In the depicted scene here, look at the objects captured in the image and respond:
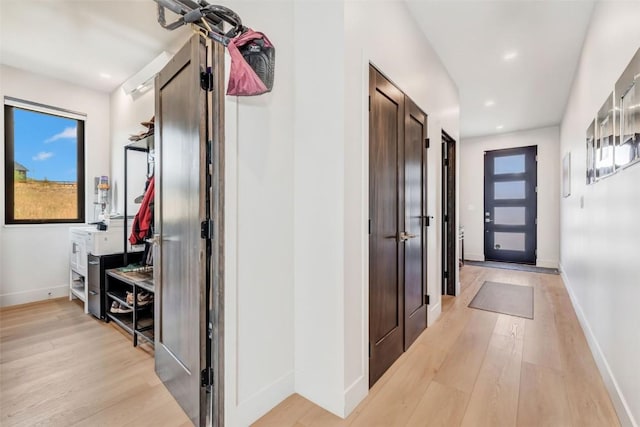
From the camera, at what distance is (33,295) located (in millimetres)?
3412

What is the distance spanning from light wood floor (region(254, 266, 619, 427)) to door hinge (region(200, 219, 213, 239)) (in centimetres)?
105

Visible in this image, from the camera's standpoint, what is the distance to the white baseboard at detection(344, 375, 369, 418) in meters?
1.58

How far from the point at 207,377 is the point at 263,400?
366 mm

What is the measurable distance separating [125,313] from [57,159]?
2.47 meters

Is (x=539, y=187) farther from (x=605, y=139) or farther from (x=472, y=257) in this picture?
(x=605, y=139)

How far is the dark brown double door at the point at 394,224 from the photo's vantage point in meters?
1.88

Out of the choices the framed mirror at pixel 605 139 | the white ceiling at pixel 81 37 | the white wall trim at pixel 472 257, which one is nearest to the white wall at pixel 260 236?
the white ceiling at pixel 81 37

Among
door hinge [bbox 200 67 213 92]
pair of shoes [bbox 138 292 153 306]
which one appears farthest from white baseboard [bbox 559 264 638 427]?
pair of shoes [bbox 138 292 153 306]

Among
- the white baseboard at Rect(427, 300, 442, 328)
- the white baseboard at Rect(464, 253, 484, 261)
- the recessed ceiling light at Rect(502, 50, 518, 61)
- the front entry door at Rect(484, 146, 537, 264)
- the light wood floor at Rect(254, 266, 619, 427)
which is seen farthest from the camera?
the white baseboard at Rect(464, 253, 484, 261)

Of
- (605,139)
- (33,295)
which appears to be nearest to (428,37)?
(605,139)

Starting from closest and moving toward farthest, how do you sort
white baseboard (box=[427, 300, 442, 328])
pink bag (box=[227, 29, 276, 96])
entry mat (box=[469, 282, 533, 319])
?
pink bag (box=[227, 29, 276, 96])
white baseboard (box=[427, 300, 442, 328])
entry mat (box=[469, 282, 533, 319])

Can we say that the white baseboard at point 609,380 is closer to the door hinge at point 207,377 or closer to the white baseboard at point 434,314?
the white baseboard at point 434,314

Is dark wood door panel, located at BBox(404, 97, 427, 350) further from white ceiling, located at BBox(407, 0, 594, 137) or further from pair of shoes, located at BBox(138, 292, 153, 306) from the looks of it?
pair of shoes, located at BBox(138, 292, 153, 306)

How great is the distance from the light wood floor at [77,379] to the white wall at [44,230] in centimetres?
63
